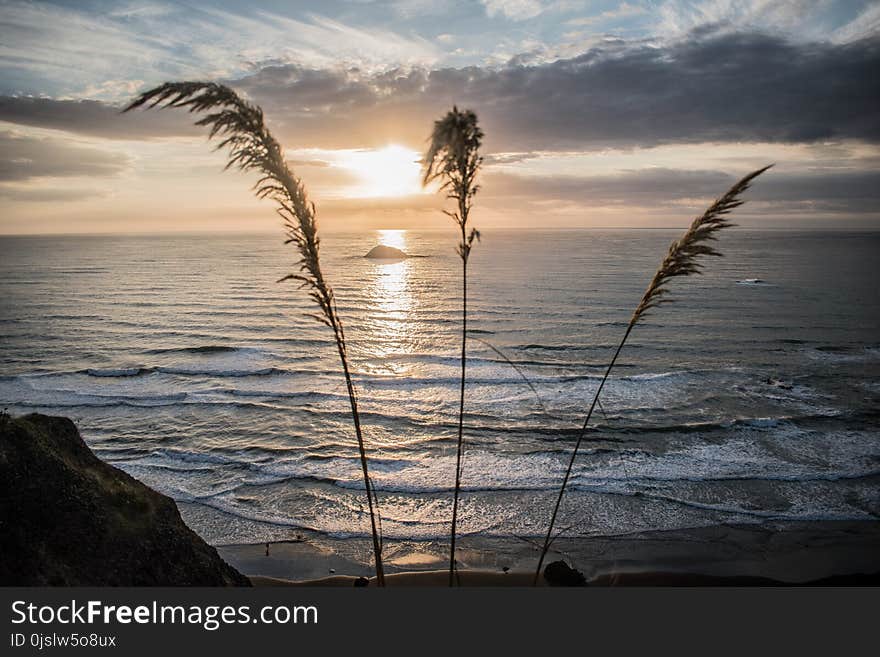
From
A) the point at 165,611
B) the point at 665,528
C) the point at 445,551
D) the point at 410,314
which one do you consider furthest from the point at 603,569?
the point at 410,314

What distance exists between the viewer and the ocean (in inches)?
375

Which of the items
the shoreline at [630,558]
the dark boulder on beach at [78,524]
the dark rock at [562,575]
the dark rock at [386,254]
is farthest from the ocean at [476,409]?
the dark rock at [386,254]

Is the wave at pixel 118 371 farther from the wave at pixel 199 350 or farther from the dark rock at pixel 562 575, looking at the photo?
the dark rock at pixel 562 575

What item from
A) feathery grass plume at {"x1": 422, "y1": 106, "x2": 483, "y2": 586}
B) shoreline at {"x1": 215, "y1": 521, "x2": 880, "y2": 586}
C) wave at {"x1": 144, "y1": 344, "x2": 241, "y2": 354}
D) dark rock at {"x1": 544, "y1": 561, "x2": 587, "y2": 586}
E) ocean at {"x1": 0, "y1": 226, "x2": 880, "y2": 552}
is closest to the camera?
feathery grass plume at {"x1": 422, "y1": 106, "x2": 483, "y2": 586}

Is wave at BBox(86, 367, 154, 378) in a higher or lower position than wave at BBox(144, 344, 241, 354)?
lower

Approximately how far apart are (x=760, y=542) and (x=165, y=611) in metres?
8.85

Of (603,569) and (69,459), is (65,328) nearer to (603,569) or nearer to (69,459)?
(69,459)

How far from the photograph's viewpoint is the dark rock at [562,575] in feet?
22.6

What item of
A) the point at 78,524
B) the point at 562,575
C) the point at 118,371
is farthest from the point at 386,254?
the point at 78,524

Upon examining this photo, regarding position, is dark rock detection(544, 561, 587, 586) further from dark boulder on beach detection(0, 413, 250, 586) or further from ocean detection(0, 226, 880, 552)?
dark boulder on beach detection(0, 413, 250, 586)

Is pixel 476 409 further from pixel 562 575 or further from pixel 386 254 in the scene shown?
pixel 386 254

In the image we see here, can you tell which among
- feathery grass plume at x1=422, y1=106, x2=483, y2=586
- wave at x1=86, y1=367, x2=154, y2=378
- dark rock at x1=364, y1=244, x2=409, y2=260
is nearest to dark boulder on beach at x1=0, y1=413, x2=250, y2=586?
feathery grass plume at x1=422, y1=106, x2=483, y2=586

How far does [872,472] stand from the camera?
10523mm

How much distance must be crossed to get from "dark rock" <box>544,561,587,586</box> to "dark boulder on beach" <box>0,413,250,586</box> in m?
4.33
